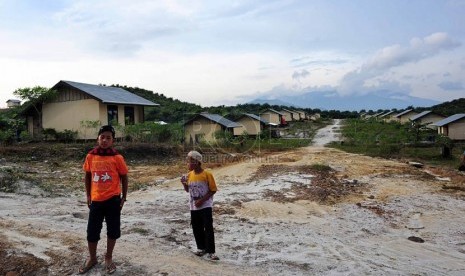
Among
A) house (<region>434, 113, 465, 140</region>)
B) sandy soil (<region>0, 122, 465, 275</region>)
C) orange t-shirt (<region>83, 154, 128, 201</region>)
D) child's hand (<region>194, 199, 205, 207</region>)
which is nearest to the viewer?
orange t-shirt (<region>83, 154, 128, 201</region>)

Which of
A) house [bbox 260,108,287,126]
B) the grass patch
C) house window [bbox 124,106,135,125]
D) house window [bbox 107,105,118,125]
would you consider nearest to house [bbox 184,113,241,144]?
house window [bbox 124,106,135,125]

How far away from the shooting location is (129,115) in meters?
25.9

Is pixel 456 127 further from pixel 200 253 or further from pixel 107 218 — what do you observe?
pixel 107 218

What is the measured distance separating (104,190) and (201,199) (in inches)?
50.4

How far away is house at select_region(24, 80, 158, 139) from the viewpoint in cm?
2325

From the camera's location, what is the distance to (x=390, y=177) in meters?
14.4

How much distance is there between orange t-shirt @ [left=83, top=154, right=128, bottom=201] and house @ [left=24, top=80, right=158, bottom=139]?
19.1 m

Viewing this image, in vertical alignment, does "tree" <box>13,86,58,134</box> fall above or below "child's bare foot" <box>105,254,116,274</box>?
above

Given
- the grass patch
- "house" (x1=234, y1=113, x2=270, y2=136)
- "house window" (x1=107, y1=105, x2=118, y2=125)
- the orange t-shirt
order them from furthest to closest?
"house" (x1=234, y1=113, x2=270, y2=136)
"house window" (x1=107, y1=105, x2=118, y2=125)
the grass patch
the orange t-shirt

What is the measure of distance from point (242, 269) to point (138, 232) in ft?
7.22

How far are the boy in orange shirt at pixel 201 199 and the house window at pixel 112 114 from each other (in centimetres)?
1972

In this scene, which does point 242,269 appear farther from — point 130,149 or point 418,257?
point 130,149

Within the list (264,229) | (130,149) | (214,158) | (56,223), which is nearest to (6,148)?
(130,149)

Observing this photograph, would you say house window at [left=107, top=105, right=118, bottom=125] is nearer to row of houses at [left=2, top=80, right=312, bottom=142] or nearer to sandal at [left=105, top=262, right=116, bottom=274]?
row of houses at [left=2, top=80, right=312, bottom=142]
